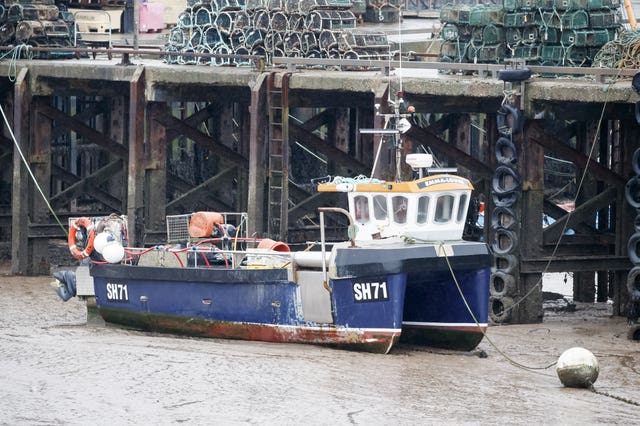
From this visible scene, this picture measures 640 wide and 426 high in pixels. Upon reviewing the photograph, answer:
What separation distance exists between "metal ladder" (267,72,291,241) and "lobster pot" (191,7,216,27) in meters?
3.63

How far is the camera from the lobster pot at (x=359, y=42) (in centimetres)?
2932

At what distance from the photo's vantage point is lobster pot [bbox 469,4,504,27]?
27359mm

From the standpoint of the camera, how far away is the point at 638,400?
1947 centimetres

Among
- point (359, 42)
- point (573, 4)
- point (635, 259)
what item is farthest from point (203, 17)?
point (635, 259)

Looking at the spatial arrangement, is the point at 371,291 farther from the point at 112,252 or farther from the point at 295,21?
the point at 295,21

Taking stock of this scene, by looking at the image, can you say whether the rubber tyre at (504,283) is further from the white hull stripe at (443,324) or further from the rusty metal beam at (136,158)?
the rusty metal beam at (136,158)

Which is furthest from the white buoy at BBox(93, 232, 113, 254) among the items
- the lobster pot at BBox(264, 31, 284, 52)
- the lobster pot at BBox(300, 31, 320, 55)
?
the lobster pot at BBox(300, 31, 320, 55)

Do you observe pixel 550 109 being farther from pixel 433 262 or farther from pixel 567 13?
pixel 433 262

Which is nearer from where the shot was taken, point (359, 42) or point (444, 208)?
point (444, 208)

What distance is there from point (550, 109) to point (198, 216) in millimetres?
4870

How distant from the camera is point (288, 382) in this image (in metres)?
19.4

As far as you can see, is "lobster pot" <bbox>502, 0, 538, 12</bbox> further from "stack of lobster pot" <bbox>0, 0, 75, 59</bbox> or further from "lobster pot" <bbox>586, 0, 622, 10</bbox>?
"stack of lobster pot" <bbox>0, 0, 75, 59</bbox>

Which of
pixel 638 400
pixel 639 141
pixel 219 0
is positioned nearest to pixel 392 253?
pixel 638 400

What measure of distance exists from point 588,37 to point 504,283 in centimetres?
421
